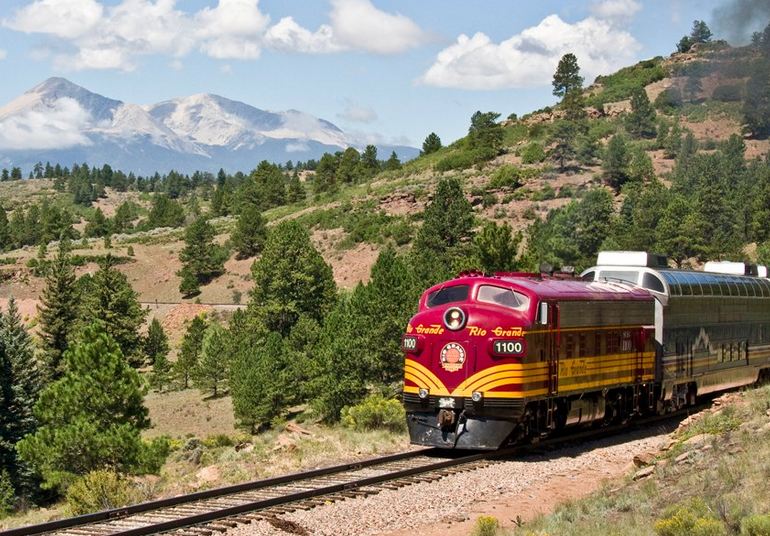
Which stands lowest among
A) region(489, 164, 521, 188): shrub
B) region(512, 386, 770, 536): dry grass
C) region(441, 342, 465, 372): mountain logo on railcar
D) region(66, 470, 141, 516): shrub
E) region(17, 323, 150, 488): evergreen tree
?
region(17, 323, 150, 488): evergreen tree

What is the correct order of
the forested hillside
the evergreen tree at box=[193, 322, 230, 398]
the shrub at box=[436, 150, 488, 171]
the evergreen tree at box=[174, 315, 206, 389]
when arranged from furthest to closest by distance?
the shrub at box=[436, 150, 488, 171], the evergreen tree at box=[174, 315, 206, 389], the evergreen tree at box=[193, 322, 230, 398], the forested hillside

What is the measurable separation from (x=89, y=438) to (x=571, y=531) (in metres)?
26.8

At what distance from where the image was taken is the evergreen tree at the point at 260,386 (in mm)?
54156

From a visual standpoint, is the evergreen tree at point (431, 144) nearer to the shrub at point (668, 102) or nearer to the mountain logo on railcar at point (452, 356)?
the shrub at point (668, 102)

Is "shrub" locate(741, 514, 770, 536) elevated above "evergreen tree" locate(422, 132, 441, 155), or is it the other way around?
"evergreen tree" locate(422, 132, 441, 155)

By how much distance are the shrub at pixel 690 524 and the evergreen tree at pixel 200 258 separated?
355 ft

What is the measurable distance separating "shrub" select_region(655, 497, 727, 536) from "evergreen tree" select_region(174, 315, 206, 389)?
67.1m

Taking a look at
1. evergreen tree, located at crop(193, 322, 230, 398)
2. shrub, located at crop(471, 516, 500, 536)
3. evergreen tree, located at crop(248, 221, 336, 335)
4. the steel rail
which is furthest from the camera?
evergreen tree, located at crop(248, 221, 336, 335)

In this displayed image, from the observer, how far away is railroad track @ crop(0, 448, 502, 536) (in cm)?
1514

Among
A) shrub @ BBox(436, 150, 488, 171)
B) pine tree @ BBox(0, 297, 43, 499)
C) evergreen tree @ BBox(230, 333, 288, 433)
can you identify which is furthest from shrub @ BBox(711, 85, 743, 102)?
pine tree @ BBox(0, 297, 43, 499)

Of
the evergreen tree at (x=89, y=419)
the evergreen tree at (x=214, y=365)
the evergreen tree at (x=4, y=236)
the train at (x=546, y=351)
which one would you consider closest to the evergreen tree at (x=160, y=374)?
the evergreen tree at (x=214, y=365)

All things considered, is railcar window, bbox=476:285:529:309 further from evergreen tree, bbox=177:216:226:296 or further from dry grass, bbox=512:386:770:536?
evergreen tree, bbox=177:216:226:296

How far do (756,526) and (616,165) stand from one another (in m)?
104

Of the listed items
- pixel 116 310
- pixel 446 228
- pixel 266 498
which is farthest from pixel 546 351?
pixel 116 310
